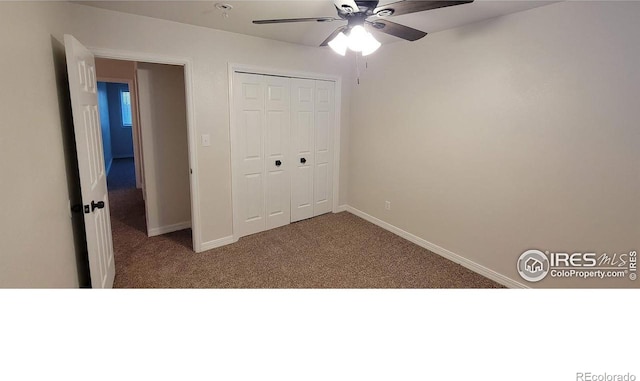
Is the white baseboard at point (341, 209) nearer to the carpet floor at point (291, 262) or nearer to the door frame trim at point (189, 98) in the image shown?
the carpet floor at point (291, 262)

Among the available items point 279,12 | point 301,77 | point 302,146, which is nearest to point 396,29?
point 279,12

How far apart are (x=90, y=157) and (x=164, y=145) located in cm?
161

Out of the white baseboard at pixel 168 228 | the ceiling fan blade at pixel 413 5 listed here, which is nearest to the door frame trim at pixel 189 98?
the white baseboard at pixel 168 228

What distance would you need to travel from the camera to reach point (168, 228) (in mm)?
3686

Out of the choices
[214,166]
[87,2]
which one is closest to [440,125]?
[214,166]

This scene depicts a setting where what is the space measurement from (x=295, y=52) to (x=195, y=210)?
84.4 inches

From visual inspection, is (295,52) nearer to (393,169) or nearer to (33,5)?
(393,169)

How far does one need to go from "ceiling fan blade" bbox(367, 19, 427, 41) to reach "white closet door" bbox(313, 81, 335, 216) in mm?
1894

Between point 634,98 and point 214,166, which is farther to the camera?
point 214,166

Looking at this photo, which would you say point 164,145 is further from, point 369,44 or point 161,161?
point 369,44

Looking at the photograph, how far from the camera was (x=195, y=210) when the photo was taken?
3.12 metres

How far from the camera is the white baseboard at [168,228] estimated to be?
140 inches

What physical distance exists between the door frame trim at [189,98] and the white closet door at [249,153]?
433mm
